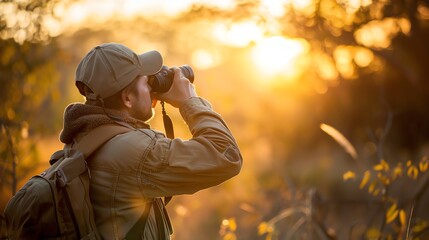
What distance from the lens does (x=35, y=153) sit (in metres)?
5.10

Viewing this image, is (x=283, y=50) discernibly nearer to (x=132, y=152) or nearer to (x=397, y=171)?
(x=397, y=171)

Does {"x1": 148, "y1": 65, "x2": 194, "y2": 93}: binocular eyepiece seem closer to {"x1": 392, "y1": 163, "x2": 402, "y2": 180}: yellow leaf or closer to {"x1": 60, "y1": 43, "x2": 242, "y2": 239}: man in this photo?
{"x1": 60, "y1": 43, "x2": 242, "y2": 239}: man

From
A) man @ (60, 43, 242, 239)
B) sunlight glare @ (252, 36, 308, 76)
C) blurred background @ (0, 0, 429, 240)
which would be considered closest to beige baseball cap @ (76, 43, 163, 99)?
man @ (60, 43, 242, 239)

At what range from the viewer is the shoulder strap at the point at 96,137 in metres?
2.29

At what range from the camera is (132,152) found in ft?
7.45

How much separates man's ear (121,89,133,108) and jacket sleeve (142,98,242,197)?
0.19 m

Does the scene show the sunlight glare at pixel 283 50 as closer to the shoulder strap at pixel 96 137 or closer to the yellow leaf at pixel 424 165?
the yellow leaf at pixel 424 165

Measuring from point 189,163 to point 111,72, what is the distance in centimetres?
41

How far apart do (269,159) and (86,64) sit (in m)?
9.15

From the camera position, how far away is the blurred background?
4.75m

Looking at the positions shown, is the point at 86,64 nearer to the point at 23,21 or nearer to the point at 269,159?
the point at 23,21

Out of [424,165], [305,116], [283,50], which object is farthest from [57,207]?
[305,116]

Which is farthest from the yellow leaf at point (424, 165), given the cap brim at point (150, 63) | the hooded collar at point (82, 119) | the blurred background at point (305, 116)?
the hooded collar at point (82, 119)

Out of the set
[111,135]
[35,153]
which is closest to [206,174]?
[111,135]
